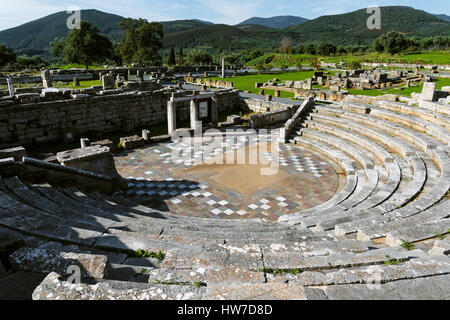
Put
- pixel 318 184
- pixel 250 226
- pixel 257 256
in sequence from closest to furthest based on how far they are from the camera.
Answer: pixel 257 256
pixel 250 226
pixel 318 184

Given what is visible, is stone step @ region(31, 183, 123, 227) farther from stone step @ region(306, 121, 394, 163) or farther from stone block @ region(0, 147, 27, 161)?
stone step @ region(306, 121, 394, 163)

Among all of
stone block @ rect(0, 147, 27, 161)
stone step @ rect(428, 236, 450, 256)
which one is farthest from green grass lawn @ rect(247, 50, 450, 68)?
stone step @ rect(428, 236, 450, 256)

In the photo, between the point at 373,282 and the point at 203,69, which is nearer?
the point at 373,282

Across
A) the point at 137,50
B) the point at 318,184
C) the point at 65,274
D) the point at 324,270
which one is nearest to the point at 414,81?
the point at 318,184

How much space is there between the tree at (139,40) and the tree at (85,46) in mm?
4745

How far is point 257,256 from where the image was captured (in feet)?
15.1

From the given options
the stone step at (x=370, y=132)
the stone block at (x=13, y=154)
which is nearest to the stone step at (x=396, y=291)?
the stone step at (x=370, y=132)

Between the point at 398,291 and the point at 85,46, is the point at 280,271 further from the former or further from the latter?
the point at 85,46

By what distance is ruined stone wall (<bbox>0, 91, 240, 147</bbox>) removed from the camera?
15981 millimetres

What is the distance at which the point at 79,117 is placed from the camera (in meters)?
18.2

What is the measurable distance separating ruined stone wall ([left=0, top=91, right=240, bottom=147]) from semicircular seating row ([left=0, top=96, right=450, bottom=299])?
31.3ft
